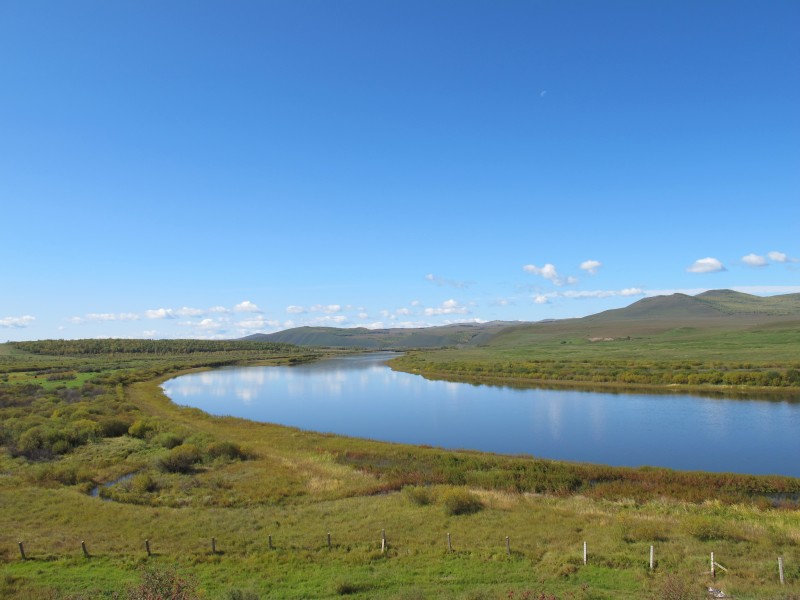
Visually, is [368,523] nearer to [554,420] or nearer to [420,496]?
[420,496]


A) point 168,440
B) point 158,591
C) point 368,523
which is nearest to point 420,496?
point 368,523

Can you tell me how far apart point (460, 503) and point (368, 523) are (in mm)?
4252

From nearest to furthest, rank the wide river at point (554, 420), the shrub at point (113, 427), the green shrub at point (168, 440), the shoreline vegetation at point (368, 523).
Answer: the shoreline vegetation at point (368, 523) → the wide river at point (554, 420) → the green shrub at point (168, 440) → the shrub at point (113, 427)

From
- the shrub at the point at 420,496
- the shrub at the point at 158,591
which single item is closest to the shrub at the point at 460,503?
the shrub at the point at 420,496

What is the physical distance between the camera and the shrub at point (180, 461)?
31.9 m

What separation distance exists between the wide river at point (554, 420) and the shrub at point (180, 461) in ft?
53.4

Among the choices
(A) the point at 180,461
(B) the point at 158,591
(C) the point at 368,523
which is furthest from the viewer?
(A) the point at 180,461

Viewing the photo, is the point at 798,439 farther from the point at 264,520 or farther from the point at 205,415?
the point at 205,415

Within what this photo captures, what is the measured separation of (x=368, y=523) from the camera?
72.8ft

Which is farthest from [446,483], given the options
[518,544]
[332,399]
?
[332,399]

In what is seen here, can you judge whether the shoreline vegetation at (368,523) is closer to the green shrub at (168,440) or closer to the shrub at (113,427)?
the green shrub at (168,440)

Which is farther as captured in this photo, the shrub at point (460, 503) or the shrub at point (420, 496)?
the shrub at point (420, 496)

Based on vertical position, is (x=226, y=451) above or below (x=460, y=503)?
below

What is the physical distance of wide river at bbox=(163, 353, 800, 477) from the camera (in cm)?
3447
